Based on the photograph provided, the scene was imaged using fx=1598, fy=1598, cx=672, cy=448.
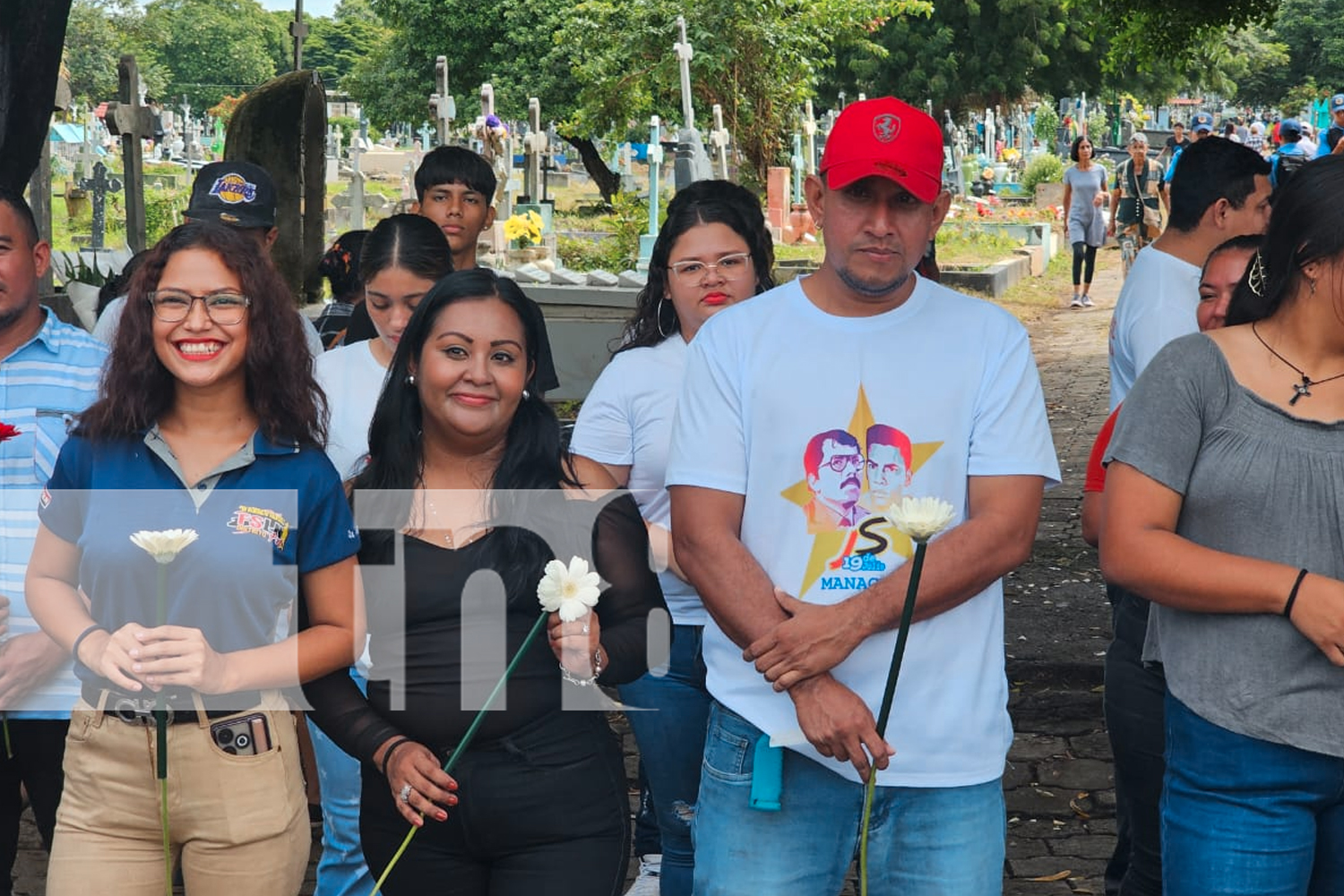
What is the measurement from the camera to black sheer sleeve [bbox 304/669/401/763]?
2805 mm

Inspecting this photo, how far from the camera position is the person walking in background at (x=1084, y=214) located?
1733cm

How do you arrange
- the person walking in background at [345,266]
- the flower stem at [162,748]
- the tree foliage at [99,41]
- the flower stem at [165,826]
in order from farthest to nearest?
1. the tree foliage at [99,41]
2. the person walking in background at [345,266]
3. the flower stem at [165,826]
4. the flower stem at [162,748]

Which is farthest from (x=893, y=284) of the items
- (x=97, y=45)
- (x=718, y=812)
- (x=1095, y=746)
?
(x=97, y=45)

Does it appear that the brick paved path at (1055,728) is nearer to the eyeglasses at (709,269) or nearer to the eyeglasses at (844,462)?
the eyeglasses at (709,269)

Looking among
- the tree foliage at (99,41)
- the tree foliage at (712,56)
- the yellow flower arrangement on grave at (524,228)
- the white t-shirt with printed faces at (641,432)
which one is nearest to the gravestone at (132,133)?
the yellow flower arrangement on grave at (524,228)

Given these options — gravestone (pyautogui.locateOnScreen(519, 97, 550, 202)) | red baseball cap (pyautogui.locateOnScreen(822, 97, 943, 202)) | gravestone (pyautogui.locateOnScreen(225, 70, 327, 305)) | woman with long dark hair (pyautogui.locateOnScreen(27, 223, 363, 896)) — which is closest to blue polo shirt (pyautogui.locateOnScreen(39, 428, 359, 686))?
woman with long dark hair (pyautogui.locateOnScreen(27, 223, 363, 896))

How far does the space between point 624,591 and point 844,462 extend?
515 millimetres

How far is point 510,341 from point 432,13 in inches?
1405

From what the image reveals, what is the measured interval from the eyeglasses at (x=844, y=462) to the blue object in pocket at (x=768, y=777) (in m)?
0.48

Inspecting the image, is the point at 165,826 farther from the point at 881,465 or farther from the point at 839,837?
the point at 881,465

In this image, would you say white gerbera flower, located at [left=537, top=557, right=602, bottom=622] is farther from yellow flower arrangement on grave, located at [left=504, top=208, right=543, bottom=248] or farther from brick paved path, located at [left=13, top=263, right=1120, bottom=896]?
yellow flower arrangement on grave, located at [left=504, top=208, right=543, bottom=248]

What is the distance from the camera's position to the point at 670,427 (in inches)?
141

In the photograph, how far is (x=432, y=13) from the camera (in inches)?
1454

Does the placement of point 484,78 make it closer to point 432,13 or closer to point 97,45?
point 432,13
